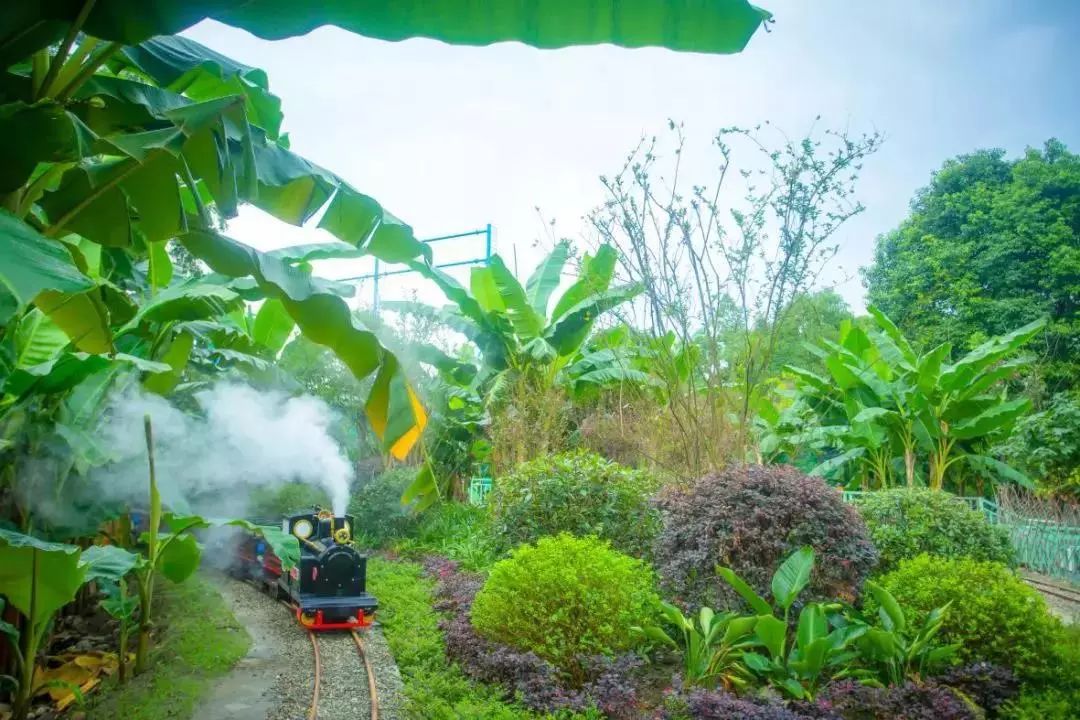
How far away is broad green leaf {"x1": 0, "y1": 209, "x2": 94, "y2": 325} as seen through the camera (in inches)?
74.5

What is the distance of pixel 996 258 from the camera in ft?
65.0

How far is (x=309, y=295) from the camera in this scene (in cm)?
346

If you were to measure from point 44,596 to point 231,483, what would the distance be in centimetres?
734

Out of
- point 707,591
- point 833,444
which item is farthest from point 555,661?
point 833,444

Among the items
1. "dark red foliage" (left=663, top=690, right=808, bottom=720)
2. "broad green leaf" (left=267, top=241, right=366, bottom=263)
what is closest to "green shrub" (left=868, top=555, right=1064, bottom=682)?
"dark red foliage" (left=663, top=690, right=808, bottom=720)

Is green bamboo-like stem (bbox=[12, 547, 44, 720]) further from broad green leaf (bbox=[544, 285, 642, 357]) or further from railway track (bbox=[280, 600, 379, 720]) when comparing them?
broad green leaf (bbox=[544, 285, 642, 357])

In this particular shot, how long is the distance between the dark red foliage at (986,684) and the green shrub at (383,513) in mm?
10345

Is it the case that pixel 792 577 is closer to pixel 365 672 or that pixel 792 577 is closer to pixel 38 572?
pixel 365 672

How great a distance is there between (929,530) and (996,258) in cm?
1566

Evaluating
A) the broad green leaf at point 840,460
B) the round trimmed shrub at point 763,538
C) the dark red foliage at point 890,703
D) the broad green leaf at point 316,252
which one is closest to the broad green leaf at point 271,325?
the broad green leaf at point 316,252

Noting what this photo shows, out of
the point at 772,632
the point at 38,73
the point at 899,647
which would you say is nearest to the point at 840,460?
the point at 899,647

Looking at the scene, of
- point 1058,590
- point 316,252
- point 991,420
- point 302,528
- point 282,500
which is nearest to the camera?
point 316,252

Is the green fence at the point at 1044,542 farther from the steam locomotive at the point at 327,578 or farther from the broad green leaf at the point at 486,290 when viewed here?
the steam locomotive at the point at 327,578

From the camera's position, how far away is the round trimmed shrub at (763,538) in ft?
19.7
